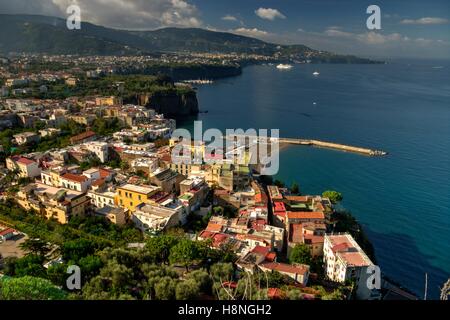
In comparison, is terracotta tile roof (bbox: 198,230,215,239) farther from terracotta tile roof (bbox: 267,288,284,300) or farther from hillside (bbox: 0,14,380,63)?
hillside (bbox: 0,14,380,63)

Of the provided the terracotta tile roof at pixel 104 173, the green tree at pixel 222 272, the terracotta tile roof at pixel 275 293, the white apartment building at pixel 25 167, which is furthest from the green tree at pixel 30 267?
the white apartment building at pixel 25 167

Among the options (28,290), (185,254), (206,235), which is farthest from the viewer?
(206,235)

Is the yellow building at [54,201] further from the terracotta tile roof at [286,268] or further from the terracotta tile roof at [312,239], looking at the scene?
the terracotta tile roof at [312,239]

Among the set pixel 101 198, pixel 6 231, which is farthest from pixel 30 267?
pixel 101 198

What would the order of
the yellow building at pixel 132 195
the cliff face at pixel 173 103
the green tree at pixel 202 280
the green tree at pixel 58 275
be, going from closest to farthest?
the green tree at pixel 202 280 < the green tree at pixel 58 275 < the yellow building at pixel 132 195 < the cliff face at pixel 173 103

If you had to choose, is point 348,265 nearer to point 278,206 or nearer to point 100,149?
point 278,206

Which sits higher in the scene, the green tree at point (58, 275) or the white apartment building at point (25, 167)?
the white apartment building at point (25, 167)
